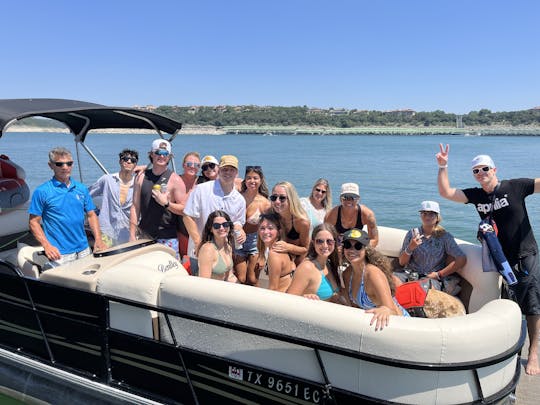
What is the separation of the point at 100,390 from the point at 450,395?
1.95 m

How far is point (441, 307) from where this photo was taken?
9.96ft

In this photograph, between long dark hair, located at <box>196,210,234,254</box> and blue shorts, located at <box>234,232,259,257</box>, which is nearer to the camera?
long dark hair, located at <box>196,210,234,254</box>

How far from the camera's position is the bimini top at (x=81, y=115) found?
11.5ft

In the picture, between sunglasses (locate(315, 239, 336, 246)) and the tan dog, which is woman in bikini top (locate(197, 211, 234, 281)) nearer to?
sunglasses (locate(315, 239, 336, 246))

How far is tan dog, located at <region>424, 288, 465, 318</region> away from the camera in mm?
3014

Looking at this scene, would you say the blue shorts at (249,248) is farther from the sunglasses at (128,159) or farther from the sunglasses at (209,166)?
the sunglasses at (128,159)

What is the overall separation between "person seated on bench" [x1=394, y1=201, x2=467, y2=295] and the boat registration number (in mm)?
1489

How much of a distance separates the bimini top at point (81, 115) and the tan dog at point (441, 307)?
3076mm

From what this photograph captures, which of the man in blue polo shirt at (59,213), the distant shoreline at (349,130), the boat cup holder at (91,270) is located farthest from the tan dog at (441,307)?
the distant shoreline at (349,130)

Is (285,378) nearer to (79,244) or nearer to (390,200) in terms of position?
(79,244)

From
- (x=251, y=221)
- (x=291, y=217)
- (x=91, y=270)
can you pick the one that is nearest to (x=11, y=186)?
(x=91, y=270)

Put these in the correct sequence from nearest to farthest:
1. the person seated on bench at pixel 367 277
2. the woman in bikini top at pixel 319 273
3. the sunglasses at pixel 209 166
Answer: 1. the person seated on bench at pixel 367 277
2. the woman in bikini top at pixel 319 273
3. the sunglasses at pixel 209 166

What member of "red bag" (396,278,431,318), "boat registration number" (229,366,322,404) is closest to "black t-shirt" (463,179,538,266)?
"red bag" (396,278,431,318)

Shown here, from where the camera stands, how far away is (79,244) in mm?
3461
